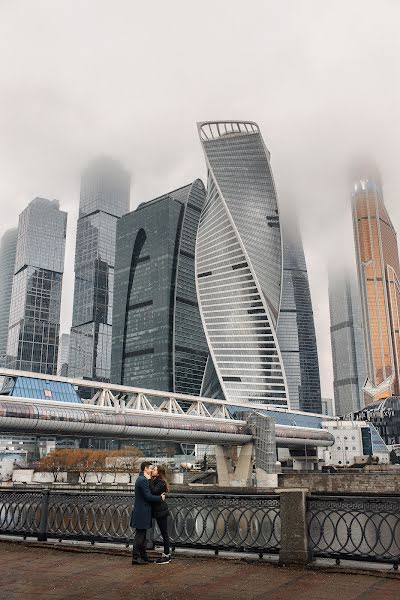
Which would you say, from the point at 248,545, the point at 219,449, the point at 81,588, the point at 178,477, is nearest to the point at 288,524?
the point at 248,545

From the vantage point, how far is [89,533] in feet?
48.5

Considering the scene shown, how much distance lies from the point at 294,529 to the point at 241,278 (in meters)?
172

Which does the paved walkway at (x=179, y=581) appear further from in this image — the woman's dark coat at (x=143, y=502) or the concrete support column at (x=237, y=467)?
the concrete support column at (x=237, y=467)

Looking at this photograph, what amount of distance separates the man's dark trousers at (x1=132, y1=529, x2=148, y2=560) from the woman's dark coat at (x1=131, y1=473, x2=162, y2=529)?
189 millimetres

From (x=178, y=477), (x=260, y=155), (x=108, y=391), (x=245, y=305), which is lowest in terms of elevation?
(x=178, y=477)

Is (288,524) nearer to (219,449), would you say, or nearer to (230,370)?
(219,449)

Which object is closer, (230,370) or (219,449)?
(219,449)

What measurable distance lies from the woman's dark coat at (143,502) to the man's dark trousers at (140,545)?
0.62 ft

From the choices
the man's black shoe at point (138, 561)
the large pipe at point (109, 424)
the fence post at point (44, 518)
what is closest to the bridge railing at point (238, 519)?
the fence post at point (44, 518)

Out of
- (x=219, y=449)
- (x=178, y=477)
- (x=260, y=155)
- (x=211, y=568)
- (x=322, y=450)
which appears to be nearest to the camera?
(x=211, y=568)

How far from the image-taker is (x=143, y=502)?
1223 centimetres

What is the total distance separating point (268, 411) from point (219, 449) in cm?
3293

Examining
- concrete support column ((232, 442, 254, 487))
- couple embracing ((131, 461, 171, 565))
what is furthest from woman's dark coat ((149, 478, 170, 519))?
concrete support column ((232, 442, 254, 487))

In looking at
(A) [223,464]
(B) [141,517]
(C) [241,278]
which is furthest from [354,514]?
(C) [241,278]
